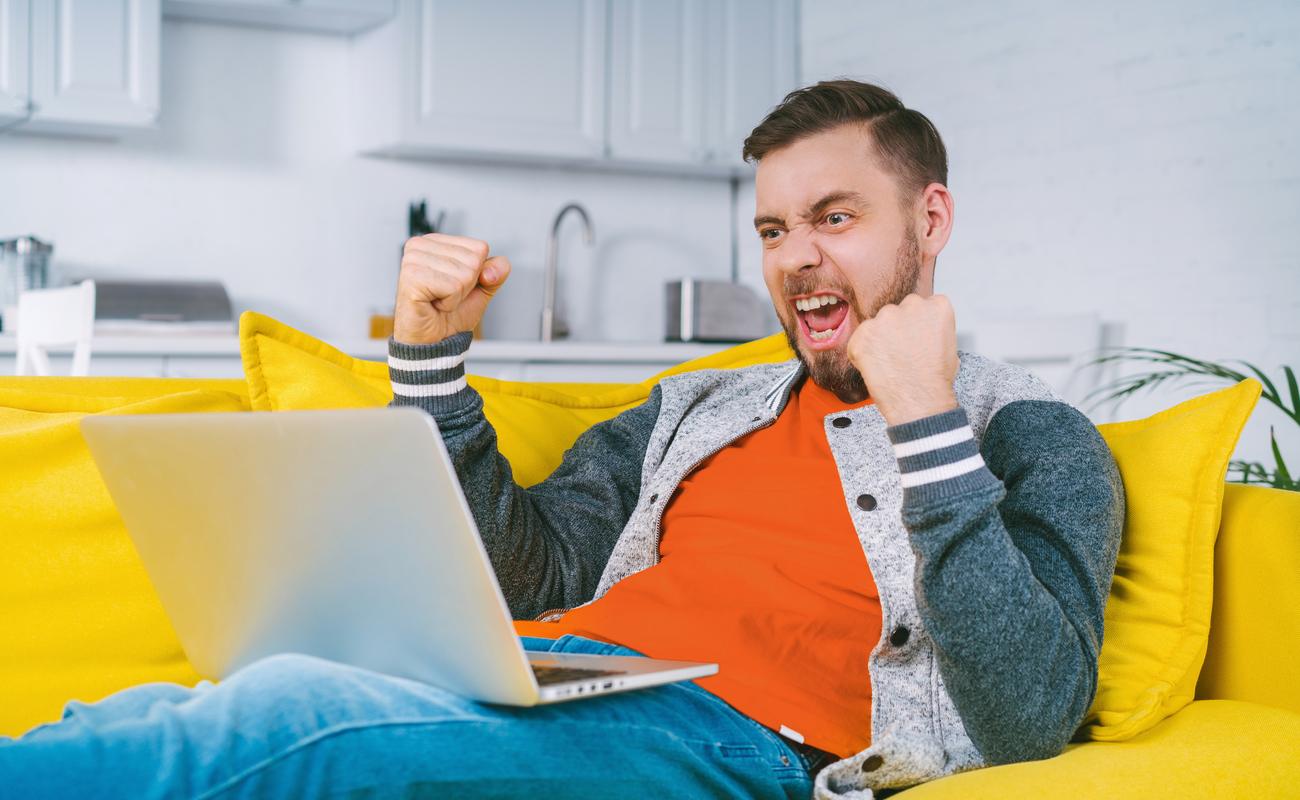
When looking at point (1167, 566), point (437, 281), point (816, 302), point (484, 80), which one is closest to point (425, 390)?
point (437, 281)

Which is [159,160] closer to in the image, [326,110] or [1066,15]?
[326,110]

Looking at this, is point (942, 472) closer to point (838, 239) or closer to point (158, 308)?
point (838, 239)

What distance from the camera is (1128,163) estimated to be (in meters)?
3.46

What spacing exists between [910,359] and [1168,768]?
1.41 feet

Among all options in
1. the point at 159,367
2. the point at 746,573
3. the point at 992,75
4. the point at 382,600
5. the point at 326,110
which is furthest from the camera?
the point at 326,110

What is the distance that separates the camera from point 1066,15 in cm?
364

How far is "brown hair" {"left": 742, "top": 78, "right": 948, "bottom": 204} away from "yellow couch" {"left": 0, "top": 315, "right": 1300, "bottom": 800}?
0.41m

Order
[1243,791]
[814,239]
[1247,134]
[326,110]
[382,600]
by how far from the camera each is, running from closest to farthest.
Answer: [382,600]
[1243,791]
[814,239]
[1247,134]
[326,110]

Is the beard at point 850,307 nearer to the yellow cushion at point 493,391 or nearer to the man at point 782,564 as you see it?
the man at point 782,564

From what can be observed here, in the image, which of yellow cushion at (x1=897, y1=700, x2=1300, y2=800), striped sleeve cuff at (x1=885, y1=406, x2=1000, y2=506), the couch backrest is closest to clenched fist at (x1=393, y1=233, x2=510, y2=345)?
striped sleeve cuff at (x1=885, y1=406, x2=1000, y2=506)

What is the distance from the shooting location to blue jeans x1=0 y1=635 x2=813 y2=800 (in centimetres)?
86

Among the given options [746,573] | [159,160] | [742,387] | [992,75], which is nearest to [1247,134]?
[992,75]

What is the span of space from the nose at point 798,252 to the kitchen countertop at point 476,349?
2.11 meters

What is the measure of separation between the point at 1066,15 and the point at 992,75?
0.30 meters
